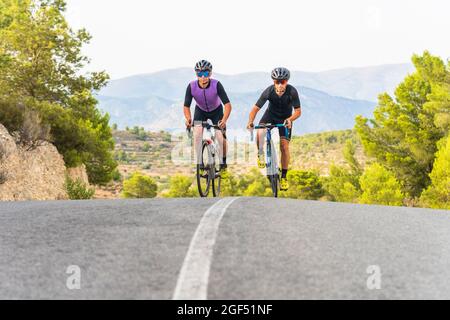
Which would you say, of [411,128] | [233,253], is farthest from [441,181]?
[233,253]

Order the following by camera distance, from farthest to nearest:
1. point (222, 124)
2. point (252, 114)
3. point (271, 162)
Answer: point (271, 162)
point (222, 124)
point (252, 114)

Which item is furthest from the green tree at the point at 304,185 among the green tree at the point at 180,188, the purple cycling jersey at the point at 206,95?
the purple cycling jersey at the point at 206,95

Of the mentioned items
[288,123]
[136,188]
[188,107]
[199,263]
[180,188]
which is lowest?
[180,188]

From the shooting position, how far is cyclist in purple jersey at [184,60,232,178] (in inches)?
428

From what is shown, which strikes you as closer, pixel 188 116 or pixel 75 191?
pixel 188 116

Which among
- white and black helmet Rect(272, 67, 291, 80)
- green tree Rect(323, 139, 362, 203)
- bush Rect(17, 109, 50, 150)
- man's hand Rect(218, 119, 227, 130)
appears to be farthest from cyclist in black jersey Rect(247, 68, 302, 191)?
green tree Rect(323, 139, 362, 203)

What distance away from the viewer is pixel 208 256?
498 centimetres

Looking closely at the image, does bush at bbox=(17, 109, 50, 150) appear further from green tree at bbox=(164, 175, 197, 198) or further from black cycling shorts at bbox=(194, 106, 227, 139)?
green tree at bbox=(164, 175, 197, 198)

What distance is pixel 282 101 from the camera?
11.2 m

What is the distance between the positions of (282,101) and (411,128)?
120 ft

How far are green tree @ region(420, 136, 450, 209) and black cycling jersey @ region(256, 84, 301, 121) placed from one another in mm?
28764

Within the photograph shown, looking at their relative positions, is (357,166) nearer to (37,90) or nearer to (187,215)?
(37,90)

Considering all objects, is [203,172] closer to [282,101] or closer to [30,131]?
[282,101]
